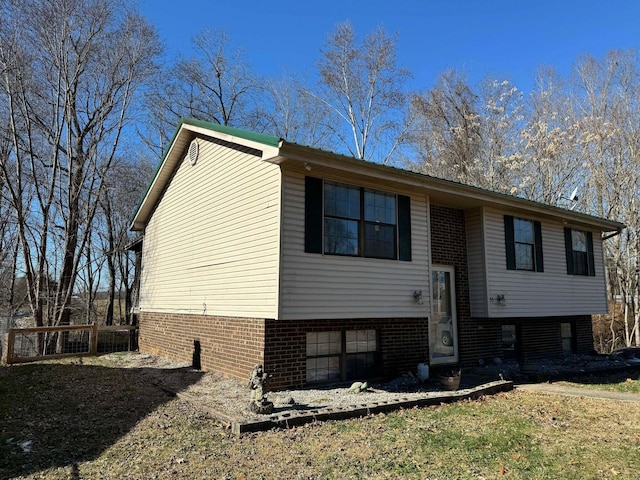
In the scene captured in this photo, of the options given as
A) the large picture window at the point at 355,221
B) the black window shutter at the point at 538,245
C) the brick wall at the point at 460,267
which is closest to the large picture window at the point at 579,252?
the black window shutter at the point at 538,245

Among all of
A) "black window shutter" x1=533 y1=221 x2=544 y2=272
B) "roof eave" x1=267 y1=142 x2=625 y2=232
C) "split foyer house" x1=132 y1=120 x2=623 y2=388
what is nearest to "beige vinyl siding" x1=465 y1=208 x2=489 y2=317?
"split foyer house" x1=132 y1=120 x2=623 y2=388

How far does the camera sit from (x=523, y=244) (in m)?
11.8

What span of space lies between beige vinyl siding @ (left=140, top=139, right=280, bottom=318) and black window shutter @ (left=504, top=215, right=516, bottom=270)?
6.63 m

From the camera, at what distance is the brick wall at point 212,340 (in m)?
8.02

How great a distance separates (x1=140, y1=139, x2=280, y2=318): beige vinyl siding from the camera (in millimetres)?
7805

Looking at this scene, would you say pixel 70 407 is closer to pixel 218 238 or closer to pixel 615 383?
pixel 218 238

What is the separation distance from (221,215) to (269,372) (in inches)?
144

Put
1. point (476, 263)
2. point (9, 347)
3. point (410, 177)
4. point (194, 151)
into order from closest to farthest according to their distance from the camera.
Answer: point (410, 177), point (476, 263), point (194, 151), point (9, 347)

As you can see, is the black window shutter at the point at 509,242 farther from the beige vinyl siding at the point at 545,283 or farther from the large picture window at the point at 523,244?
the beige vinyl siding at the point at 545,283

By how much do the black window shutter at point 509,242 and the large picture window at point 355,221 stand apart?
3.56m

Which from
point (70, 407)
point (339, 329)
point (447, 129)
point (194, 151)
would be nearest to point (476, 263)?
point (339, 329)

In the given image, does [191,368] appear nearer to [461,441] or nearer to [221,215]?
[221,215]

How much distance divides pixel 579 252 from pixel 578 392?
659 centimetres

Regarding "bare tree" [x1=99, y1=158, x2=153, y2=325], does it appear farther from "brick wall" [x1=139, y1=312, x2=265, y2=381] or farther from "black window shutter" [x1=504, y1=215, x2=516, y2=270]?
"black window shutter" [x1=504, y1=215, x2=516, y2=270]
